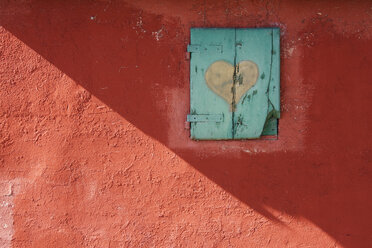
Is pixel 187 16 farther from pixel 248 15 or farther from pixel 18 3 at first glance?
pixel 18 3

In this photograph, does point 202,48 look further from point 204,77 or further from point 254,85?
point 254,85

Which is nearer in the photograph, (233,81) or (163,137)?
(233,81)

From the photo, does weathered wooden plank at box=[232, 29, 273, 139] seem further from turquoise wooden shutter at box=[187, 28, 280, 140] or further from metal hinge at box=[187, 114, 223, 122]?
metal hinge at box=[187, 114, 223, 122]

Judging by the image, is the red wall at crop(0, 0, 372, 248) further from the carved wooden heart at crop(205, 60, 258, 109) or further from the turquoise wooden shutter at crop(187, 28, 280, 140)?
the carved wooden heart at crop(205, 60, 258, 109)

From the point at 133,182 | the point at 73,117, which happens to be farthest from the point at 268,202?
the point at 73,117

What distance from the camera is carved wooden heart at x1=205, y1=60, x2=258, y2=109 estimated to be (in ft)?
10.1

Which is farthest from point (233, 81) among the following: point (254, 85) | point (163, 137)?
point (163, 137)

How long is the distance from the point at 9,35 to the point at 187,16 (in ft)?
5.50

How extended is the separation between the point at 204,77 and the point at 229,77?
23 cm

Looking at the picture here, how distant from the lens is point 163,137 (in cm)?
319

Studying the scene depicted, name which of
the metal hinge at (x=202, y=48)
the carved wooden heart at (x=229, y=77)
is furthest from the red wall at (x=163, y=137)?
the carved wooden heart at (x=229, y=77)

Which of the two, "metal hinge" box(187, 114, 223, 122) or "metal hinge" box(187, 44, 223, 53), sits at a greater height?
"metal hinge" box(187, 44, 223, 53)

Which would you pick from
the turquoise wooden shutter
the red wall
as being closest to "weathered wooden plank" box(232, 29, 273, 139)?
the turquoise wooden shutter

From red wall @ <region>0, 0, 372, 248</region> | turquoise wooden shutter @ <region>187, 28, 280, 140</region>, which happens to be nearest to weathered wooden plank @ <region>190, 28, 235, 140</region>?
turquoise wooden shutter @ <region>187, 28, 280, 140</region>
